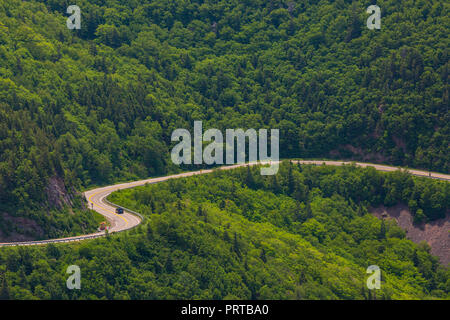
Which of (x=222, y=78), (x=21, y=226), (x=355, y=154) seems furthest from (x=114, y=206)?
(x=222, y=78)

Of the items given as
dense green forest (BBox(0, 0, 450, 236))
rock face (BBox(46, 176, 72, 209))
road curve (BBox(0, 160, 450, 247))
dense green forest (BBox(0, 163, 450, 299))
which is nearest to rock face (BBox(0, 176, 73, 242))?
rock face (BBox(46, 176, 72, 209))

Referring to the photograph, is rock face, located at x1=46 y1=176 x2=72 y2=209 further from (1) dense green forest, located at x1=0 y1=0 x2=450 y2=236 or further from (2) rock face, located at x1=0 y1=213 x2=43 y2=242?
(2) rock face, located at x1=0 y1=213 x2=43 y2=242

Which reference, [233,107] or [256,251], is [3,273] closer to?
[256,251]

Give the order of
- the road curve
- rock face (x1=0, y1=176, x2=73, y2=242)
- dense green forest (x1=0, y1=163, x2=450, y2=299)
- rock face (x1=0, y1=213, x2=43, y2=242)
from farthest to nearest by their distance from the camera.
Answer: the road curve < rock face (x1=0, y1=176, x2=73, y2=242) < rock face (x1=0, y1=213, x2=43, y2=242) < dense green forest (x1=0, y1=163, x2=450, y2=299)

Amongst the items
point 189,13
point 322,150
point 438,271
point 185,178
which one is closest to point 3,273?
point 185,178

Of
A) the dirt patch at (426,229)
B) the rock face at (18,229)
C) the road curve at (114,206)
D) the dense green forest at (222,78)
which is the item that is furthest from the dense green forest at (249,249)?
the dense green forest at (222,78)
